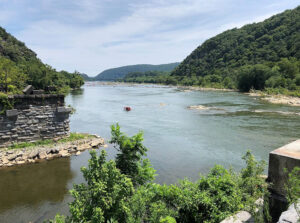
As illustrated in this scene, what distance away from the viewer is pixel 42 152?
13.0m

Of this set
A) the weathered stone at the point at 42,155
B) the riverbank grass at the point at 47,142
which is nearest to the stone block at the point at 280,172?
the weathered stone at the point at 42,155

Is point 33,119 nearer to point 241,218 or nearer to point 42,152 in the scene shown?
point 42,152

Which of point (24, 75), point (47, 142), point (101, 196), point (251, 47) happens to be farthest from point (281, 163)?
point (251, 47)

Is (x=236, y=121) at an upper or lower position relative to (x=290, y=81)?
lower

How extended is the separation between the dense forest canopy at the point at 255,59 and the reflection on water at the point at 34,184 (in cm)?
4949

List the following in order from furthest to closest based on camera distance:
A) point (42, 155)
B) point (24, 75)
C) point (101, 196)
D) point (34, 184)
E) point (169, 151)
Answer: point (24, 75) → point (169, 151) → point (42, 155) → point (34, 184) → point (101, 196)

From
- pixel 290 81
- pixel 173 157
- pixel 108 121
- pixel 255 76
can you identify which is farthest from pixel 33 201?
pixel 255 76

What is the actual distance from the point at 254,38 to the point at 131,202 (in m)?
123

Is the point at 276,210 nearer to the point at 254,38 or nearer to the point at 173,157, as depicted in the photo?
the point at 173,157

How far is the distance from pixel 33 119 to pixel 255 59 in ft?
304

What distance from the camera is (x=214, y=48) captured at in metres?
140

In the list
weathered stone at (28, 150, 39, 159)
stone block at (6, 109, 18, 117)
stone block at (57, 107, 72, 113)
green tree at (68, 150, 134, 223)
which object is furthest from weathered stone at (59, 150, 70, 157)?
green tree at (68, 150, 134, 223)

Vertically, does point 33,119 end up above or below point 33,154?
above

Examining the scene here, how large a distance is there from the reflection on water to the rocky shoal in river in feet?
1.50
